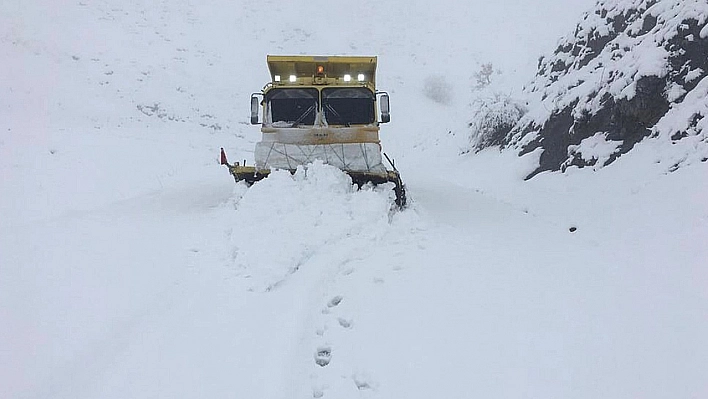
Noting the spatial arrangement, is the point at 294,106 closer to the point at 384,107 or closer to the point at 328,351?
the point at 384,107

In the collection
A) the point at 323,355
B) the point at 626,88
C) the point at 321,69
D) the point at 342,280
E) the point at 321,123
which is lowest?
the point at 323,355

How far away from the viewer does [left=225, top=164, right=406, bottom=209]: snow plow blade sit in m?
9.05

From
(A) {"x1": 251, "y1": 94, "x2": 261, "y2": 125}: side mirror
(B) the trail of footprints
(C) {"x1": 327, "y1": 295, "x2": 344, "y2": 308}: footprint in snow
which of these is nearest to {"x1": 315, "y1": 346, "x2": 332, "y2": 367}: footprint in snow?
(B) the trail of footprints

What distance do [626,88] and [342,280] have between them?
8.24m

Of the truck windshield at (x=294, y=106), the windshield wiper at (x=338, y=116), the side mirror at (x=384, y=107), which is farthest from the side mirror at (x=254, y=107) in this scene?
the side mirror at (x=384, y=107)

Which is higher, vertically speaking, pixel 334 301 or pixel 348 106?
pixel 348 106

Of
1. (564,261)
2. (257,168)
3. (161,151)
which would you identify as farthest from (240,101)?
(564,261)

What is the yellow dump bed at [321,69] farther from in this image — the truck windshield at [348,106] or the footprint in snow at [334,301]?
the footprint in snow at [334,301]

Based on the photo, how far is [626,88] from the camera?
9.85 m

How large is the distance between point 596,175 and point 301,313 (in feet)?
24.9

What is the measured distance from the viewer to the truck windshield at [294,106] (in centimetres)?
1002

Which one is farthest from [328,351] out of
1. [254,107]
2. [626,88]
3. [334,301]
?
[626,88]

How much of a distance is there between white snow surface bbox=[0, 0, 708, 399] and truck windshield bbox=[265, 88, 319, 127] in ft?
6.26

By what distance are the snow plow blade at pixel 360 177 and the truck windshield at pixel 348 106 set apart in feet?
5.20
